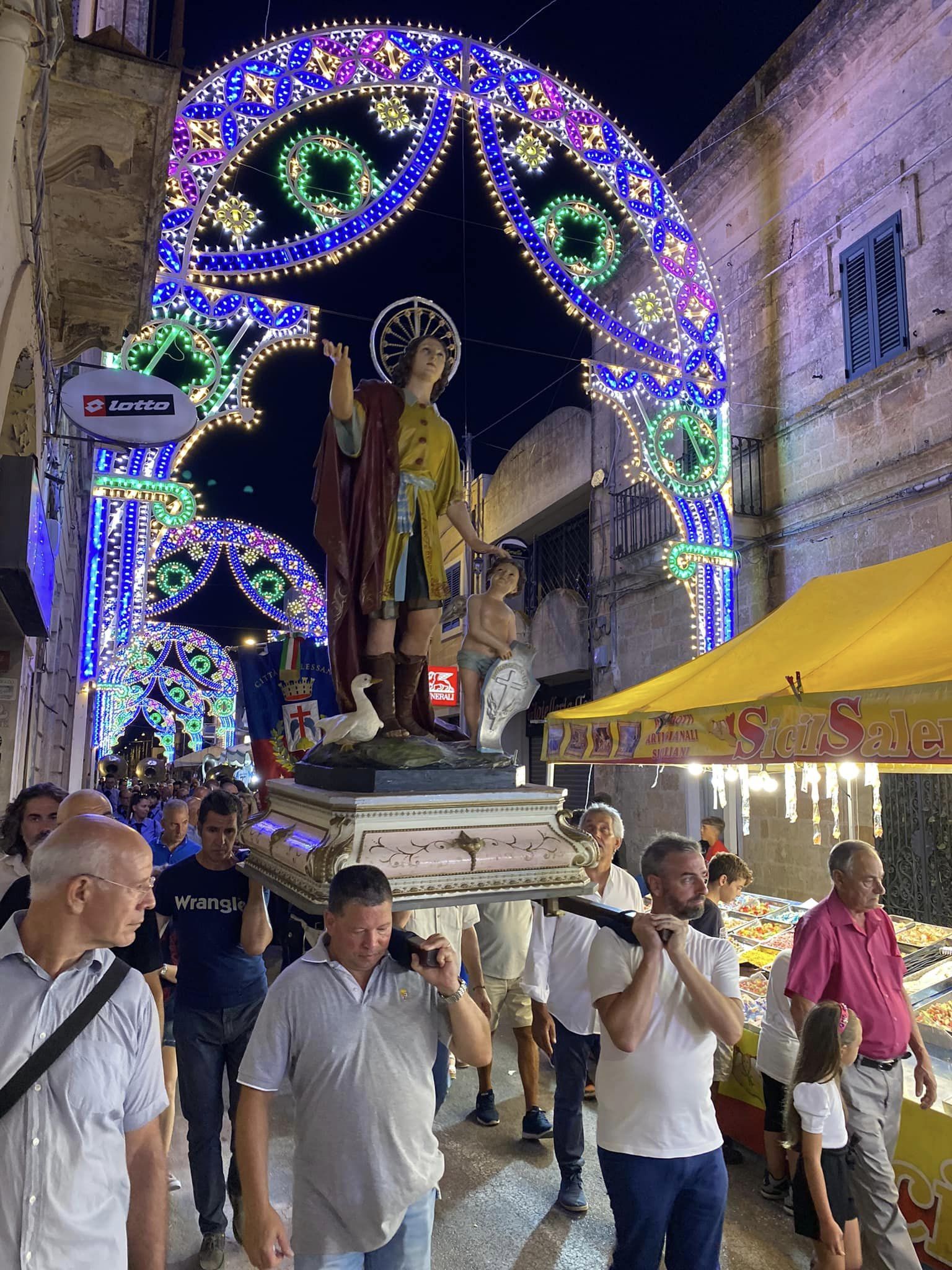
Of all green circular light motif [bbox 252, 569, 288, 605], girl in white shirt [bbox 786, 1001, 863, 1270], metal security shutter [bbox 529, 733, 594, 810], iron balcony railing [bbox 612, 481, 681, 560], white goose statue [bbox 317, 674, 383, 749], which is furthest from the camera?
green circular light motif [bbox 252, 569, 288, 605]

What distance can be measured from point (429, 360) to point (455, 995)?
222 cm

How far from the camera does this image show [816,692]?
4855 millimetres

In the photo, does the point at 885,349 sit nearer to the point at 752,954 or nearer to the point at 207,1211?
the point at 752,954

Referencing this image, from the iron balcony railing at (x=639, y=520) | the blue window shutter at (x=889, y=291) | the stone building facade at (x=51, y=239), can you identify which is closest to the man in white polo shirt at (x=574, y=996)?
the stone building facade at (x=51, y=239)

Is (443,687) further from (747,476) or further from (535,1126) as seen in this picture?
(535,1126)

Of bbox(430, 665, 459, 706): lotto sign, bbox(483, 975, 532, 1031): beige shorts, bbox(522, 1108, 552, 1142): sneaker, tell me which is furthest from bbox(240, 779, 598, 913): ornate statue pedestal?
bbox(430, 665, 459, 706): lotto sign

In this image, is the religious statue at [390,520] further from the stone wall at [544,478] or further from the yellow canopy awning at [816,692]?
the stone wall at [544,478]

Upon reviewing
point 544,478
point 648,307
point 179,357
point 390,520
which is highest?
point 544,478

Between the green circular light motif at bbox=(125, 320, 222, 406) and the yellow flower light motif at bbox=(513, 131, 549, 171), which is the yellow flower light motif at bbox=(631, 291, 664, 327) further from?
the green circular light motif at bbox=(125, 320, 222, 406)

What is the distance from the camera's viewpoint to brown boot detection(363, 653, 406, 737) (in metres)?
3.07

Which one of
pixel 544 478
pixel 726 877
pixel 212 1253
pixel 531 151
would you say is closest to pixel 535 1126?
pixel 726 877

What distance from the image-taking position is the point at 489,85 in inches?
291

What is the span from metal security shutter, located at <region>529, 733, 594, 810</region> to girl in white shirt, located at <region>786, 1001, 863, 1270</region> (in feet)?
33.9

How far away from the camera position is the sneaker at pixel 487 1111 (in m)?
5.26
